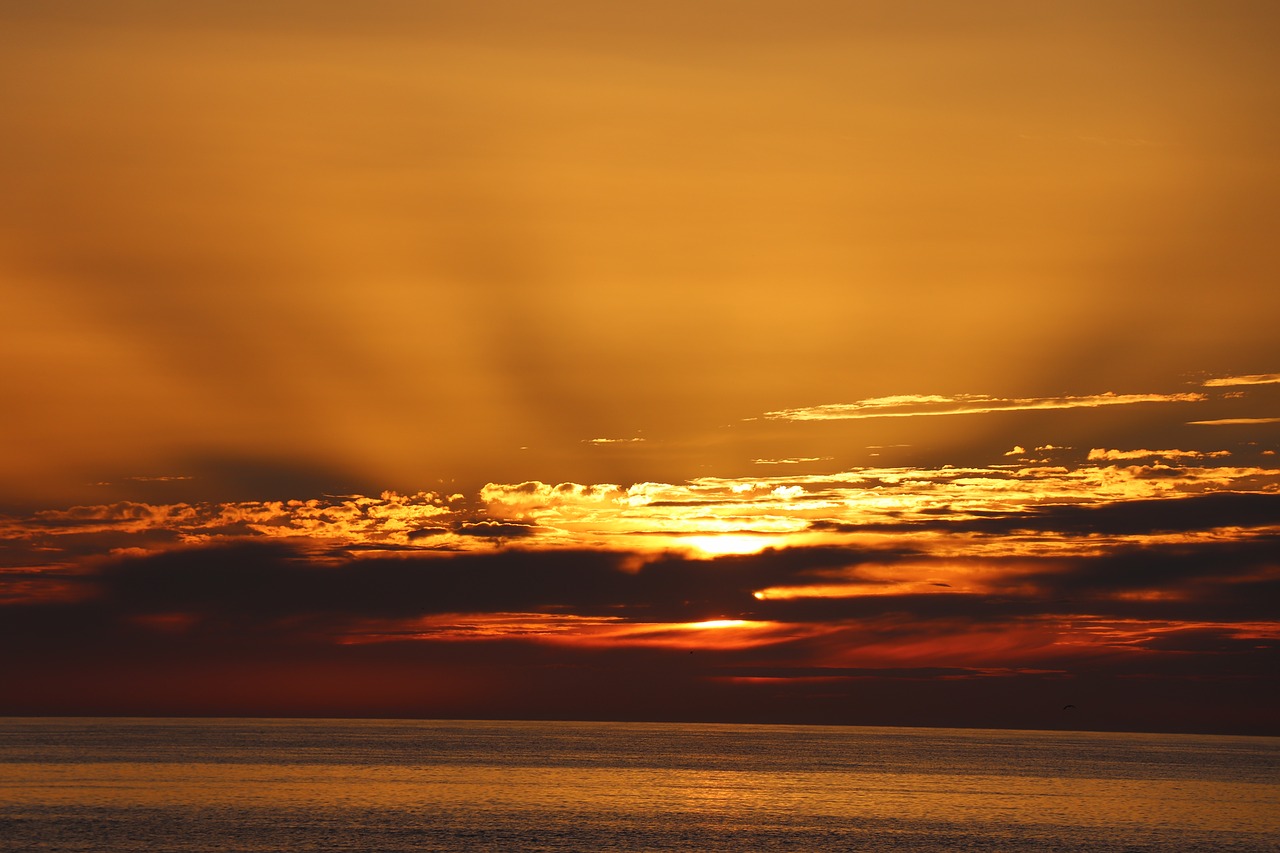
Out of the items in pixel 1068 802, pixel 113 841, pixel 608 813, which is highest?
pixel 113 841

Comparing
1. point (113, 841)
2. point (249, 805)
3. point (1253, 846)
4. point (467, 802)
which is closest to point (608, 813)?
point (467, 802)

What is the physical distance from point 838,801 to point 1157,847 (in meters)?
55.2

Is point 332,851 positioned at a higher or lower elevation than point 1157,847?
higher

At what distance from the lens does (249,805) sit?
15225cm

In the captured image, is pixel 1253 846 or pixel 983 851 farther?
pixel 1253 846

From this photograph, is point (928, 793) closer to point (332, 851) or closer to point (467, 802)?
point (467, 802)

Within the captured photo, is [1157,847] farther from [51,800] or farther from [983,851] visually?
[51,800]

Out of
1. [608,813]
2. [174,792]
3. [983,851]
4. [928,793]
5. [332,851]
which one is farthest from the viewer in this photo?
[928,793]

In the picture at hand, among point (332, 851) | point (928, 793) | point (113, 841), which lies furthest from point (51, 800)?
point (928, 793)

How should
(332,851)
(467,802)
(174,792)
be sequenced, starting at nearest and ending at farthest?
(332,851) < (467,802) < (174,792)

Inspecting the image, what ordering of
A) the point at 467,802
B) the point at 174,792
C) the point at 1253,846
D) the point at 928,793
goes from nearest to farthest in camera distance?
1. the point at 1253,846
2. the point at 467,802
3. the point at 174,792
4. the point at 928,793

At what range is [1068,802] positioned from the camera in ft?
593

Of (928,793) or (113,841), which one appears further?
(928,793)

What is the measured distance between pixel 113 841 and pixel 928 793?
402 ft
